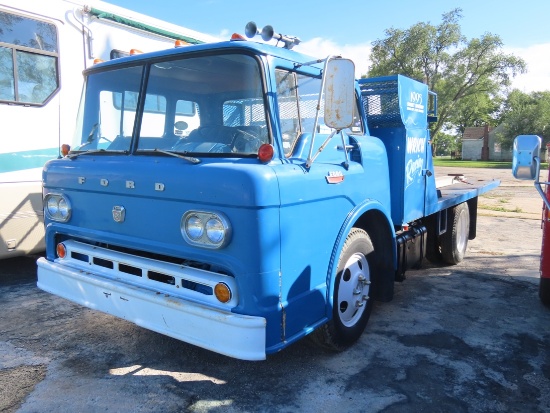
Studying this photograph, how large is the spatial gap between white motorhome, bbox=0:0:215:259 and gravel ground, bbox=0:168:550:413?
91 centimetres

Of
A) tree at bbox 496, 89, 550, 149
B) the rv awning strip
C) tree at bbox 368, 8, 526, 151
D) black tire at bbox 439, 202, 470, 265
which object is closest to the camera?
the rv awning strip

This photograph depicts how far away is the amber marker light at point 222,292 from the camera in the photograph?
278cm

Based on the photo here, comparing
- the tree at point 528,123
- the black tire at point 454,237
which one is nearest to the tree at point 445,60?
the tree at point 528,123

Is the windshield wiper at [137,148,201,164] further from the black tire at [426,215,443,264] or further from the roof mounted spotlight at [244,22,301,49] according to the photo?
the black tire at [426,215,443,264]

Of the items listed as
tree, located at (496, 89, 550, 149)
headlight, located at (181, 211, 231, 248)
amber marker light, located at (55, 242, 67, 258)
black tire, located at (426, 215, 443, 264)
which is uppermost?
tree, located at (496, 89, 550, 149)

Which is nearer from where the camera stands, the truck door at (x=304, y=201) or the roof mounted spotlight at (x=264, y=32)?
the truck door at (x=304, y=201)

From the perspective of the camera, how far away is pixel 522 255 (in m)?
7.16

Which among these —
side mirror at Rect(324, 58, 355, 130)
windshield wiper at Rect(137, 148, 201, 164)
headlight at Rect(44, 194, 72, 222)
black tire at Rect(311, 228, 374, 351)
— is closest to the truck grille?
headlight at Rect(44, 194, 72, 222)

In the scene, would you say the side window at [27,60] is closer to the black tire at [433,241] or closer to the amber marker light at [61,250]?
the amber marker light at [61,250]

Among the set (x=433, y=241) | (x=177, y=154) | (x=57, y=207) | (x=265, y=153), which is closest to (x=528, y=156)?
(x=265, y=153)

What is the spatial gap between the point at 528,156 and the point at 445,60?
38627mm

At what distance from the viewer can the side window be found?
5105 mm

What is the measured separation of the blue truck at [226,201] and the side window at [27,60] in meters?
1.84

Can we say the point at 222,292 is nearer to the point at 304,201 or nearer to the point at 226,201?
the point at 226,201
